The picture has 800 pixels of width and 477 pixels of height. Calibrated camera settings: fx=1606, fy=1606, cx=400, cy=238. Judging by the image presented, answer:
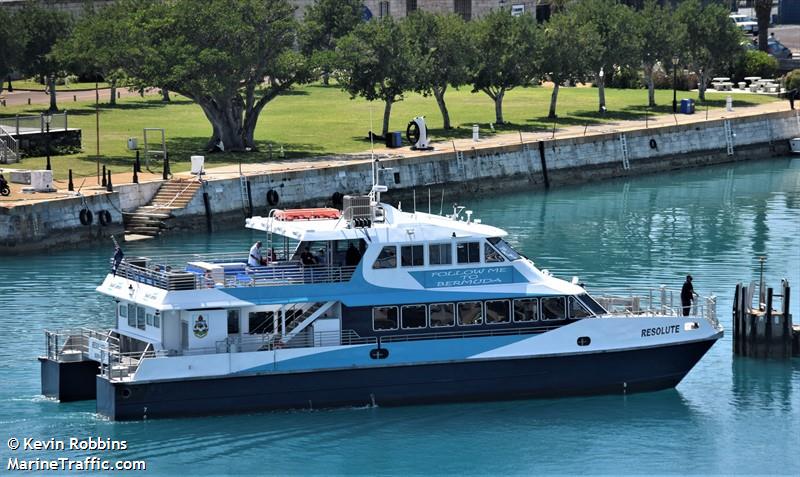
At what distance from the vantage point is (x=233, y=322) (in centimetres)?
4022

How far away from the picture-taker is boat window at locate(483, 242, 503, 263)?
41.3 metres

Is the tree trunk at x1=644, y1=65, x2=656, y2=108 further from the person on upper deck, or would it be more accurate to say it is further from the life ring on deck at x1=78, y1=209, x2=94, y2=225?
the person on upper deck

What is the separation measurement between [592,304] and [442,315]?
4007mm

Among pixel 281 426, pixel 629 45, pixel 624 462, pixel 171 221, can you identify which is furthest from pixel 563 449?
pixel 629 45

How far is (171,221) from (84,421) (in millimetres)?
31246

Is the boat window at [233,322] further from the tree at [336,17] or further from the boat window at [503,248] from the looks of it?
the tree at [336,17]

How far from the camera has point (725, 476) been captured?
37219mm

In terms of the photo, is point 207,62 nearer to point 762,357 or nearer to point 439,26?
point 439,26

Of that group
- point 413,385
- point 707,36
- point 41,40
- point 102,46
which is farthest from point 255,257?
point 707,36

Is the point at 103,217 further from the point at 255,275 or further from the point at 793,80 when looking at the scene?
the point at 793,80

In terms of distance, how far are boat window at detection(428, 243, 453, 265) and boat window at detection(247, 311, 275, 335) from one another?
170 inches

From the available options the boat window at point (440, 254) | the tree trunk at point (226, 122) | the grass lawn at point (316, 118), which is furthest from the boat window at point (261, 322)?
the tree trunk at point (226, 122)

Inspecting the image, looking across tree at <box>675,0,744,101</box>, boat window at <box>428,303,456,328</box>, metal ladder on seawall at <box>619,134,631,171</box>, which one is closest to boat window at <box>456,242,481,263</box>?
boat window at <box>428,303,456,328</box>

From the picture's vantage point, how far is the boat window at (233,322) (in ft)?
132
